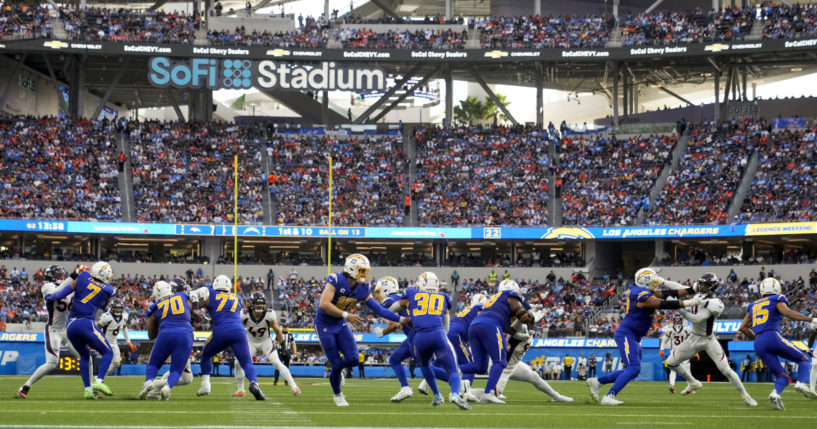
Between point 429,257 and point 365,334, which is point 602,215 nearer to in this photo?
point 429,257

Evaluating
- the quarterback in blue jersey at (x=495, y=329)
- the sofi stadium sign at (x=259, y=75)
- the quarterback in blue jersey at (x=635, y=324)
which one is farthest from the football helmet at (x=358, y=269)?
the sofi stadium sign at (x=259, y=75)

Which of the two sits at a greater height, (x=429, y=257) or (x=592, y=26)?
(x=592, y=26)

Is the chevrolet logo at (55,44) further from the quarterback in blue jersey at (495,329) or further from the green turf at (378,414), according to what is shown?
the quarterback in blue jersey at (495,329)

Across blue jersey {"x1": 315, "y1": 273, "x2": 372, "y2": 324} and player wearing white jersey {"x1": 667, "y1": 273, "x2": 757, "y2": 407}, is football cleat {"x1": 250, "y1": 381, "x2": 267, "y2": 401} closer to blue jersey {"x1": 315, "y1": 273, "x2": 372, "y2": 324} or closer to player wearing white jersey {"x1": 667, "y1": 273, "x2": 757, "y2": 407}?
blue jersey {"x1": 315, "y1": 273, "x2": 372, "y2": 324}

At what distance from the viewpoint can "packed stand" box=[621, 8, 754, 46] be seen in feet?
190

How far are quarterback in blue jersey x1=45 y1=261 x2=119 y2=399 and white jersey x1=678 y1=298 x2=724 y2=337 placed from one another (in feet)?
29.8

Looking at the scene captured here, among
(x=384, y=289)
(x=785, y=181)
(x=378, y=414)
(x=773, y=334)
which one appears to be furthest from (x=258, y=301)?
(x=785, y=181)

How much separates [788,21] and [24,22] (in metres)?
41.3

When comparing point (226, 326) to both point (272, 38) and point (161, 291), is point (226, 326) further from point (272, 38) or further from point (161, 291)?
point (272, 38)

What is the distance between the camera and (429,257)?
56.7 m

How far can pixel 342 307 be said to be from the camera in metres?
15.2

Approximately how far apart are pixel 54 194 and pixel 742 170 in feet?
114

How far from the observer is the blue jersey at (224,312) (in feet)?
55.0

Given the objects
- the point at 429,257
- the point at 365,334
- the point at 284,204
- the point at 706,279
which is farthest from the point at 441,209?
the point at 706,279
